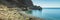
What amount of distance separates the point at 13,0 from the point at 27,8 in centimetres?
98

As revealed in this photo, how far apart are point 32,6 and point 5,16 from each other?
466cm

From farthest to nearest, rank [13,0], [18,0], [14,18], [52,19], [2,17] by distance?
[18,0], [13,0], [52,19], [14,18], [2,17]

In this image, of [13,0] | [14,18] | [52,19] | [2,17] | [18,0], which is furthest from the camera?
[18,0]

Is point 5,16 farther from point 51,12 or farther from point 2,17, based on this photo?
point 51,12

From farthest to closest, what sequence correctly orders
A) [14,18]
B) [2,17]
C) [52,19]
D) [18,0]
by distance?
[18,0] → [52,19] → [14,18] → [2,17]

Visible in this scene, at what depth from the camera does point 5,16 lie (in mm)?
4258

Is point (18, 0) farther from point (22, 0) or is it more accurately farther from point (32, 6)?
point (32, 6)

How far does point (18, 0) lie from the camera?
8.87 meters

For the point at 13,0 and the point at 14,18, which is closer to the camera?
the point at 14,18

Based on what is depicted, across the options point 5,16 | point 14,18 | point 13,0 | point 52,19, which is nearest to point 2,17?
point 5,16

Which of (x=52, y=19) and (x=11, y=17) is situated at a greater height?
(x=11, y=17)

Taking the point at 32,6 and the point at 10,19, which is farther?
the point at 32,6

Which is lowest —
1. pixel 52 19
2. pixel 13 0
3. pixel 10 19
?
pixel 52 19

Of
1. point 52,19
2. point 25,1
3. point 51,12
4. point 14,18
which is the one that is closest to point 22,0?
point 25,1
